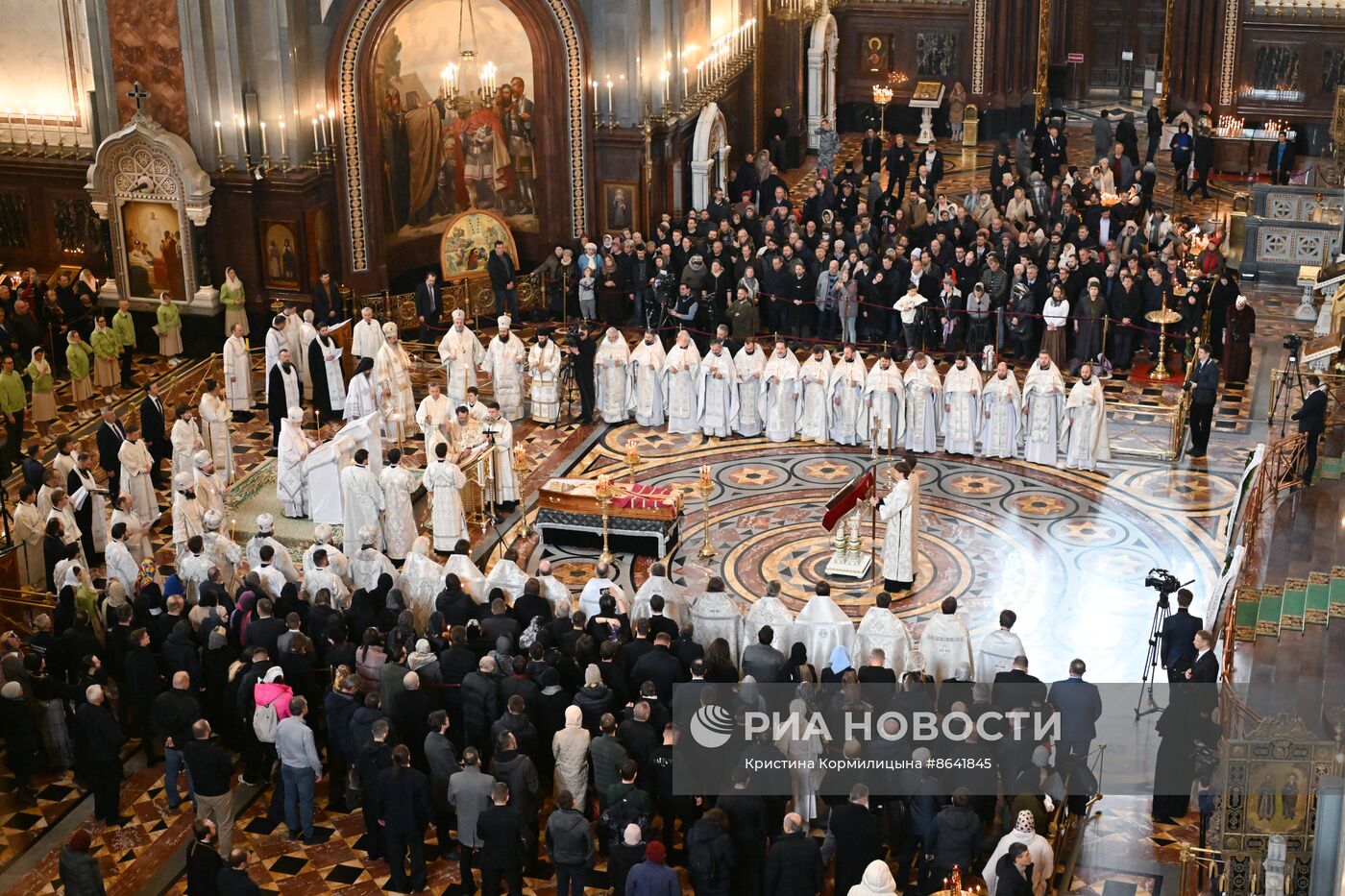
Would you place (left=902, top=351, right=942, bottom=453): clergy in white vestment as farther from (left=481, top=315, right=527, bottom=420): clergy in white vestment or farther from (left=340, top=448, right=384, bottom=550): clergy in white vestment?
(left=340, top=448, right=384, bottom=550): clergy in white vestment

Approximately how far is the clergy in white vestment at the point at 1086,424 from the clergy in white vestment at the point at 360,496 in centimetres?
799

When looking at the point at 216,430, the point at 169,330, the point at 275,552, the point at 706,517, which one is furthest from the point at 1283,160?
the point at 275,552

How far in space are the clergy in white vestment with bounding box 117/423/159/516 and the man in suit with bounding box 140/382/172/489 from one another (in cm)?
99

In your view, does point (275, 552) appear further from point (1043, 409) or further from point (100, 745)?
point (1043, 409)

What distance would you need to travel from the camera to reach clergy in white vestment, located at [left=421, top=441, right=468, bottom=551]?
755 inches

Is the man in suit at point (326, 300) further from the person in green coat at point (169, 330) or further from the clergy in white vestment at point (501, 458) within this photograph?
the clergy in white vestment at point (501, 458)

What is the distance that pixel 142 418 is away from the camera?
21344 millimetres

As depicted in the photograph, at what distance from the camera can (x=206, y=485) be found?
1928cm

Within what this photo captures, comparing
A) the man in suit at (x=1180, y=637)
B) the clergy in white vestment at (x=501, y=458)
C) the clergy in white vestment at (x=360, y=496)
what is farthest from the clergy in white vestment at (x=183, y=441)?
the man in suit at (x=1180, y=637)

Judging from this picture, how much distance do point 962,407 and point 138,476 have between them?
9.42 meters

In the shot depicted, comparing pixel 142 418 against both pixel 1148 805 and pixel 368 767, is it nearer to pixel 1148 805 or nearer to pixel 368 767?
pixel 368 767

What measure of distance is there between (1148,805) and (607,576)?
5031 millimetres

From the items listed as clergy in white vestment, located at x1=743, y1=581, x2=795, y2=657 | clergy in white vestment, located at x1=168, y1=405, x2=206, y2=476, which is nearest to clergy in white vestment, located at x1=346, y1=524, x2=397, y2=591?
clergy in white vestment, located at x1=743, y1=581, x2=795, y2=657

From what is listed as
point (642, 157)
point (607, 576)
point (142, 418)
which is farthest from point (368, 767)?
point (642, 157)
